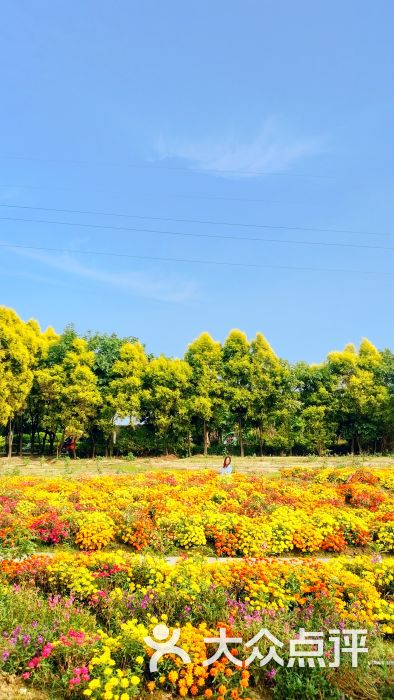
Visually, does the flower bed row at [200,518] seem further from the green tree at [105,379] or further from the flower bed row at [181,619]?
the green tree at [105,379]

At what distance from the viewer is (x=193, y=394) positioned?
133 feet

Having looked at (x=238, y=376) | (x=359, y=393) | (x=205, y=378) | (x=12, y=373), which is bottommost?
(x=359, y=393)

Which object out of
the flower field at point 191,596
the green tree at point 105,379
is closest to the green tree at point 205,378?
the green tree at point 105,379

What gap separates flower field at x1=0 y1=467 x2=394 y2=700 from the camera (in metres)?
5.23

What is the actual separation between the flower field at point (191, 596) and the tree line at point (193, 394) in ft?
84.9

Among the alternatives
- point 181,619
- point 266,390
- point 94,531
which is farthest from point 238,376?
point 181,619

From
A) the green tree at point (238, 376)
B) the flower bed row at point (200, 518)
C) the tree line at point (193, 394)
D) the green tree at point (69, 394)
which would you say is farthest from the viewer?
the green tree at point (238, 376)

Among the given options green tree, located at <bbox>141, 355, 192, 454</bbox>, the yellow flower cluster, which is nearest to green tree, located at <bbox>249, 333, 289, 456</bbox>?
green tree, located at <bbox>141, 355, 192, 454</bbox>

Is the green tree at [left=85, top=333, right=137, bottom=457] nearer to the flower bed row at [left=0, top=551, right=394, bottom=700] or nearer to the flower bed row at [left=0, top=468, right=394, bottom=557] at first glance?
the flower bed row at [left=0, top=468, right=394, bottom=557]

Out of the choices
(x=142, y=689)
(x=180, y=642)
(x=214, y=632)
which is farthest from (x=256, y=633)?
(x=142, y=689)

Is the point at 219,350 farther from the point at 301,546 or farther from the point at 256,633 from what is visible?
the point at 256,633

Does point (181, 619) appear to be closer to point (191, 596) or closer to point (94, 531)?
point (191, 596)

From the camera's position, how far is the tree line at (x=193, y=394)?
3838 centimetres

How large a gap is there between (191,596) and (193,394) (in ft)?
111
